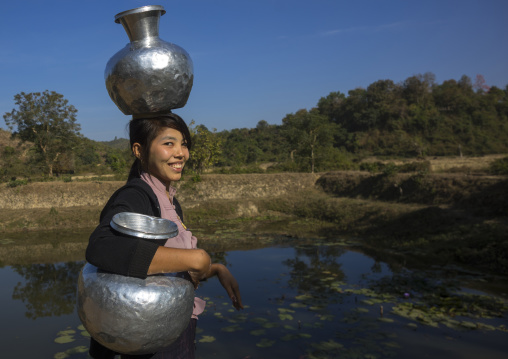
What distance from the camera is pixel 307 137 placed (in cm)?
1942

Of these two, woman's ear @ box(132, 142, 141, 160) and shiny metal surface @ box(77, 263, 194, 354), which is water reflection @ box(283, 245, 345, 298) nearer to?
woman's ear @ box(132, 142, 141, 160)

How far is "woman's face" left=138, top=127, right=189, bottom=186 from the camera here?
1232mm

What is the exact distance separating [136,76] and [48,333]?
177 inches

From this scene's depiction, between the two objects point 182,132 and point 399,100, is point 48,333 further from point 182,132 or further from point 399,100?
point 399,100

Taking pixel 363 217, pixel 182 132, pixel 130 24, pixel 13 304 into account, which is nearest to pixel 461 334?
pixel 182 132

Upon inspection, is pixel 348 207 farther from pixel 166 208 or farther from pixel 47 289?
pixel 166 208

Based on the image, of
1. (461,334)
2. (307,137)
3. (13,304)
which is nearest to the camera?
(461,334)

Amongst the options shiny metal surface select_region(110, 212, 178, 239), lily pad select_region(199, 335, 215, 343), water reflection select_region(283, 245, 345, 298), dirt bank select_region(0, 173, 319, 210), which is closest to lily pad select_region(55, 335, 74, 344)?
lily pad select_region(199, 335, 215, 343)

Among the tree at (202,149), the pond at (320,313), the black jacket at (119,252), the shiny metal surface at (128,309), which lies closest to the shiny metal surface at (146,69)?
the black jacket at (119,252)

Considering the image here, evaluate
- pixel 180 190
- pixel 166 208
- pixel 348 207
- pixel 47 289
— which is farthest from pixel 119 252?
A: pixel 180 190

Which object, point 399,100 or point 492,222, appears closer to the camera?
point 492,222

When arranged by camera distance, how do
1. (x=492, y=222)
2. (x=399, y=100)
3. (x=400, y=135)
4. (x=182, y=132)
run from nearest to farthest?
(x=182, y=132)
(x=492, y=222)
(x=400, y=135)
(x=399, y=100)

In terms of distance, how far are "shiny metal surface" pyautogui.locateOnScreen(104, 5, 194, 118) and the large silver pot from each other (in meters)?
0.40

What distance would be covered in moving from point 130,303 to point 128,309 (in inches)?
0.6
